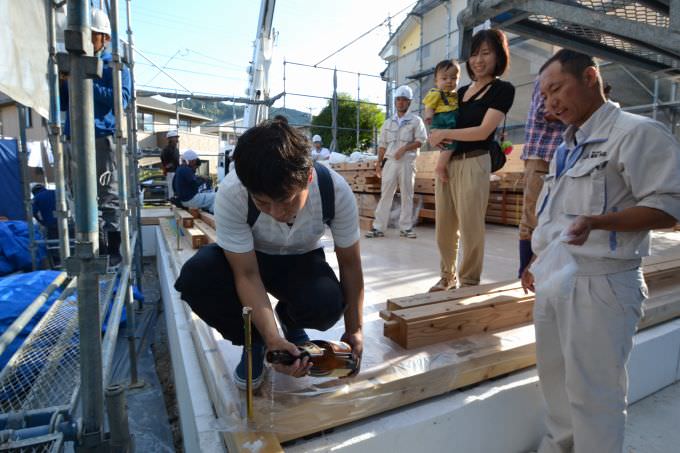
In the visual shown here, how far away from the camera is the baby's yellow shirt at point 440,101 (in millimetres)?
2477

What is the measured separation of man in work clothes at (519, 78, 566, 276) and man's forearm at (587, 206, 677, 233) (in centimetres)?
120

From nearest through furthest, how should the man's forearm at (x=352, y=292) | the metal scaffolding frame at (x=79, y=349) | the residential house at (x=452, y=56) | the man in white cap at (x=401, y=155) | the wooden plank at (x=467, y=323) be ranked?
1. the metal scaffolding frame at (x=79, y=349)
2. the man's forearm at (x=352, y=292)
3. the wooden plank at (x=467, y=323)
4. the man in white cap at (x=401, y=155)
5. the residential house at (x=452, y=56)

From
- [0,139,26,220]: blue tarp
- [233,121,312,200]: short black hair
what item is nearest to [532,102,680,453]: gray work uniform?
[233,121,312,200]: short black hair

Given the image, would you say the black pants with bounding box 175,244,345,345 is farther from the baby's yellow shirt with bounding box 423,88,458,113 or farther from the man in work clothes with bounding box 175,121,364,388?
the baby's yellow shirt with bounding box 423,88,458,113

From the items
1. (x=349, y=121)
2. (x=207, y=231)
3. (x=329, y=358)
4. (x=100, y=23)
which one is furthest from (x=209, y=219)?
(x=349, y=121)

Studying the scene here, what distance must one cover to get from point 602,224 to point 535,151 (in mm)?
1340

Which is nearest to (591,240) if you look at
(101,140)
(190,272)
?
(190,272)

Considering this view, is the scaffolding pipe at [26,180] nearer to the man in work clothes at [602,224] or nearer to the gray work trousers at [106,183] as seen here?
the gray work trousers at [106,183]

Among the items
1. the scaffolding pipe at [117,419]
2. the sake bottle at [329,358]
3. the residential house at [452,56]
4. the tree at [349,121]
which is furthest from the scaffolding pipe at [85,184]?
the tree at [349,121]

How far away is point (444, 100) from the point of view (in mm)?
2520

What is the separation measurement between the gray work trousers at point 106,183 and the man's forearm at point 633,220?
12.2 feet

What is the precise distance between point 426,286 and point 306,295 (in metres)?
1.51

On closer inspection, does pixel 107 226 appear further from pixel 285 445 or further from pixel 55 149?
pixel 285 445

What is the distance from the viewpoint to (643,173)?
119 centimetres
